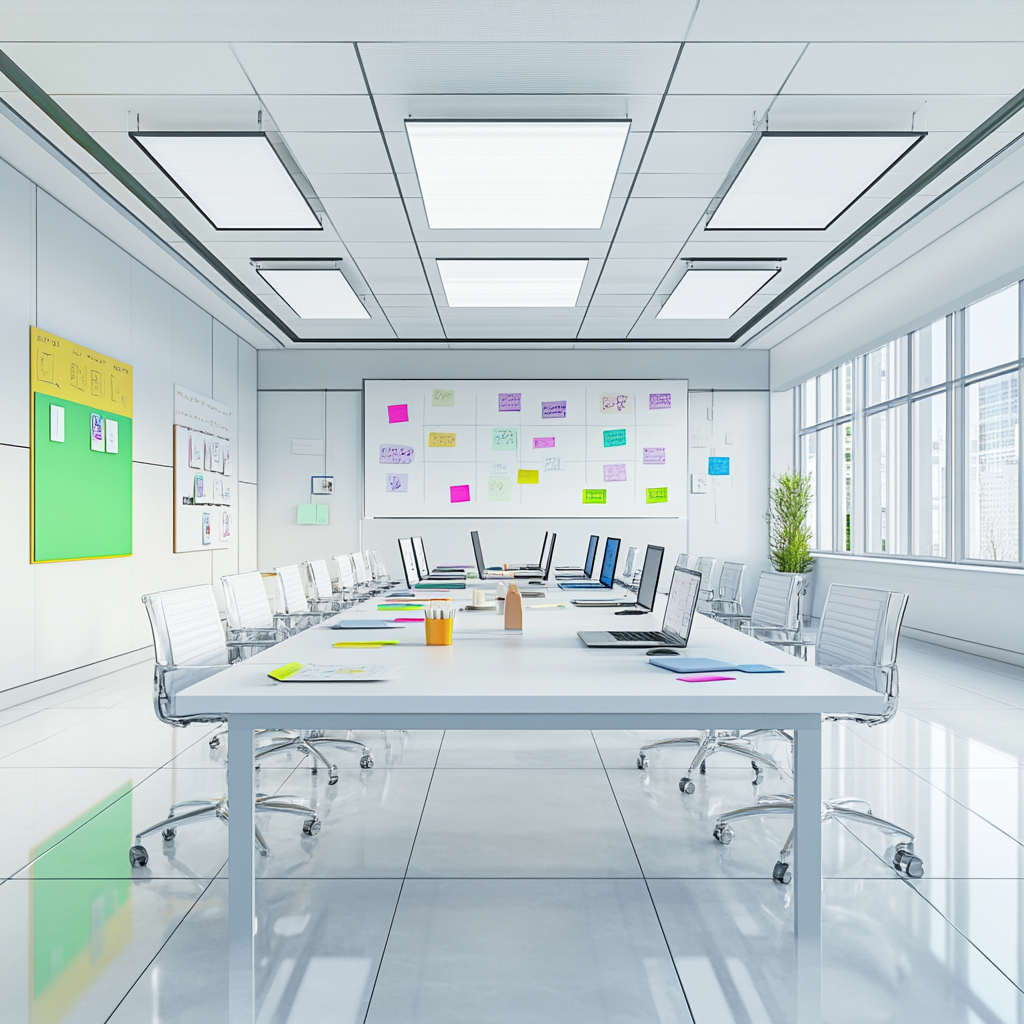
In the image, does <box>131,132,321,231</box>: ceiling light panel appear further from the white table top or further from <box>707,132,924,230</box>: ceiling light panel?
the white table top

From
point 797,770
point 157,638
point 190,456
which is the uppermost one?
point 190,456

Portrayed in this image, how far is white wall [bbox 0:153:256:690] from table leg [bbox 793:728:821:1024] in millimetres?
4442

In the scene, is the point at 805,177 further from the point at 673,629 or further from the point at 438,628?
the point at 438,628

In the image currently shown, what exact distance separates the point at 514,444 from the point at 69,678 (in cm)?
543

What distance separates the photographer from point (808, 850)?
6.28ft

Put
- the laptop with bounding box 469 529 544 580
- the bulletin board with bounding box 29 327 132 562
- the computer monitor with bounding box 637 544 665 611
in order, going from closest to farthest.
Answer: the computer monitor with bounding box 637 544 665 611 < the bulletin board with bounding box 29 327 132 562 < the laptop with bounding box 469 529 544 580

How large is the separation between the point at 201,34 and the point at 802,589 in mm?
3588

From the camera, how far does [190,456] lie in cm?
741

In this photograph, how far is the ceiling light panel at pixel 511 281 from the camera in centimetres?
618

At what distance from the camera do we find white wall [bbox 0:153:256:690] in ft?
15.4

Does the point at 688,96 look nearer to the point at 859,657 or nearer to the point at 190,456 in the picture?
the point at 859,657

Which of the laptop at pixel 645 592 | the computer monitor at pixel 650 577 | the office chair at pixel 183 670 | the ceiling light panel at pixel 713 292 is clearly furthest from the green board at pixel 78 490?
the ceiling light panel at pixel 713 292

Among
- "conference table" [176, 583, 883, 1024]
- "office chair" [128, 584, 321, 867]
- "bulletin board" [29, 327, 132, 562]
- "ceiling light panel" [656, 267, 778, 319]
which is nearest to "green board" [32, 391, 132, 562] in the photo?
"bulletin board" [29, 327, 132, 562]

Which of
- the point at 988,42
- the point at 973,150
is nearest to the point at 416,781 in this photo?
the point at 988,42
